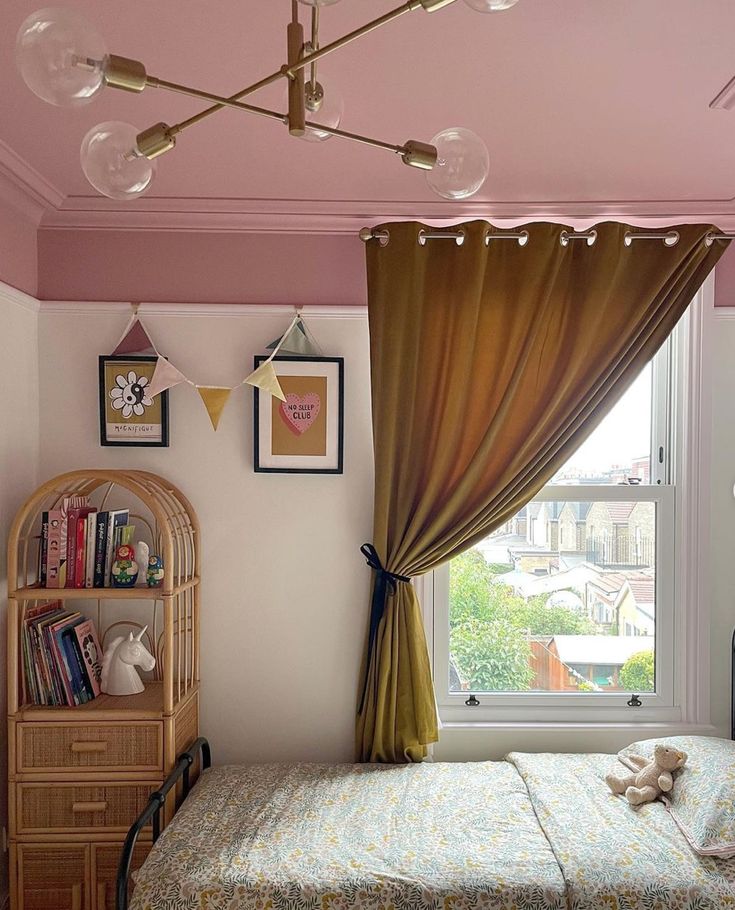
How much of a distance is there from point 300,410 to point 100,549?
34.1 inches

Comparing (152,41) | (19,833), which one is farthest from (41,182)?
(19,833)

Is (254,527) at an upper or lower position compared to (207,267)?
lower

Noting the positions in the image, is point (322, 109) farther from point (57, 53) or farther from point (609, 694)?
point (609, 694)

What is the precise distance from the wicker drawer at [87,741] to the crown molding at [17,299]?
1439 mm

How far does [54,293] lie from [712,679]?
292 centimetres

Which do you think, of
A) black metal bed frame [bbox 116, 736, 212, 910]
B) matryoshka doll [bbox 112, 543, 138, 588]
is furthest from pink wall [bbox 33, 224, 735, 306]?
black metal bed frame [bbox 116, 736, 212, 910]

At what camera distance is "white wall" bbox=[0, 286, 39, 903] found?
269cm

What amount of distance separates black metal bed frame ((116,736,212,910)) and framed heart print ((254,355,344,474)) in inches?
40.8

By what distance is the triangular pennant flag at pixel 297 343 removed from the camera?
2.94m

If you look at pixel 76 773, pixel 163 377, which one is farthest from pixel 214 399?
pixel 76 773

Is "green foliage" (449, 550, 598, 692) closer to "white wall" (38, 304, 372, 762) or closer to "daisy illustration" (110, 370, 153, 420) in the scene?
"white wall" (38, 304, 372, 762)

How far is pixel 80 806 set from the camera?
100 inches

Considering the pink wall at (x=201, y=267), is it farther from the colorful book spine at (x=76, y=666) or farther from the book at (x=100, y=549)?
the colorful book spine at (x=76, y=666)

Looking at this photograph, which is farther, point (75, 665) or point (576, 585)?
point (576, 585)
